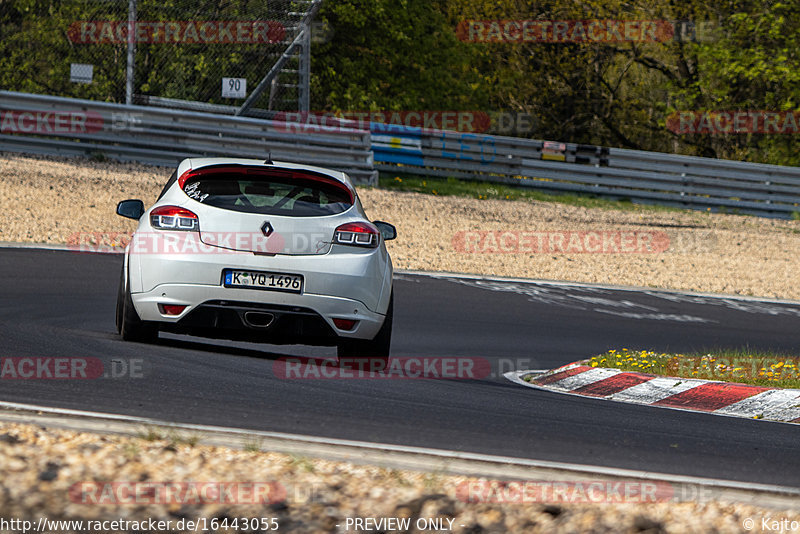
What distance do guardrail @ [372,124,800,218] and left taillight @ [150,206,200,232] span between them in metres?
18.0

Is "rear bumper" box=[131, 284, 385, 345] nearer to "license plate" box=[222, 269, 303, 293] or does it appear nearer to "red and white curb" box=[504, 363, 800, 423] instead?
"license plate" box=[222, 269, 303, 293]

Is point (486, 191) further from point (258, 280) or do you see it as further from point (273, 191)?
point (258, 280)

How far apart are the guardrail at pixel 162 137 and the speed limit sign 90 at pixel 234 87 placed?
55 cm

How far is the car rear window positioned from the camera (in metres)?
7.99

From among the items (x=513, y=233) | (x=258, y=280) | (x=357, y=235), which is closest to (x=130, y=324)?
(x=258, y=280)

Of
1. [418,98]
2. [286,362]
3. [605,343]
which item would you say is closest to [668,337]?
[605,343]

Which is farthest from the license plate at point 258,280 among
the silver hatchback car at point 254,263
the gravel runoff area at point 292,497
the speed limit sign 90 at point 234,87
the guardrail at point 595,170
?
the guardrail at point 595,170

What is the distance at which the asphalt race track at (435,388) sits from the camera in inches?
238

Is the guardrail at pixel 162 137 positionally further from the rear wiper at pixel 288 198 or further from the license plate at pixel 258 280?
the license plate at pixel 258 280

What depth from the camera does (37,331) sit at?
870 centimetres

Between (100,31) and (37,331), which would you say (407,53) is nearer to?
(100,31)

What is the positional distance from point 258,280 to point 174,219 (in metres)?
0.71

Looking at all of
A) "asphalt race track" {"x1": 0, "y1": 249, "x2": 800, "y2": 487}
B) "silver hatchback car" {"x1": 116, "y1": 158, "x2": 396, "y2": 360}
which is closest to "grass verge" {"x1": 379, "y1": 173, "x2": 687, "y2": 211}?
"asphalt race track" {"x1": 0, "y1": 249, "x2": 800, "y2": 487}

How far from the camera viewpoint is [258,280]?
774cm
